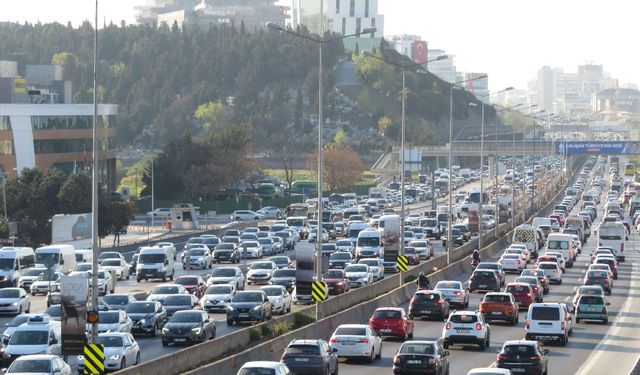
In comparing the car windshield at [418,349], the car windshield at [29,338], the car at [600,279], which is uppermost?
the car windshield at [418,349]

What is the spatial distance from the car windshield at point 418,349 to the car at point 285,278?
25.9 m

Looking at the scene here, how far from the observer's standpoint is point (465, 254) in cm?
8475

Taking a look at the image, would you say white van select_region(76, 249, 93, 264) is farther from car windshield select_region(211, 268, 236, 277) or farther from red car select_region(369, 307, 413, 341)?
red car select_region(369, 307, 413, 341)

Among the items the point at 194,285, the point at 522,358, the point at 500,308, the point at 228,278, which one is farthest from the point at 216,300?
the point at 522,358

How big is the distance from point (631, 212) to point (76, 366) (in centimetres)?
10466

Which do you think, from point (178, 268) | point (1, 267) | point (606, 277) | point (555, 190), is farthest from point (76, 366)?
point (555, 190)

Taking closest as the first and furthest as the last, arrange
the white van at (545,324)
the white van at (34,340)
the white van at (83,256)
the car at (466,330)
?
the white van at (34,340) → the car at (466,330) → the white van at (545,324) → the white van at (83,256)

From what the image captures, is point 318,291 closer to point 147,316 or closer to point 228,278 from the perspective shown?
point 147,316

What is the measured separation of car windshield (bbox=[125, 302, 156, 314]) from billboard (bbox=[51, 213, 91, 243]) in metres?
35.8

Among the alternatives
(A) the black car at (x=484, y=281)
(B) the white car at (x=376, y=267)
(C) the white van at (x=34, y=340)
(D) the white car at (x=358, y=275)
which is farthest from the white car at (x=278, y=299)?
(B) the white car at (x=376, y=267)

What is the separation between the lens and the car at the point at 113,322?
42469 mm

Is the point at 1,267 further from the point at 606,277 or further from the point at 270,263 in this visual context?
the point at 606,277

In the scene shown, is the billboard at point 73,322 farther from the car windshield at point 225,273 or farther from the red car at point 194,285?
the car windshield at point 225,273

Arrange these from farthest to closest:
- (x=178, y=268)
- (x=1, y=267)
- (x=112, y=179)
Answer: (x=112, y=179), (x=178, y=268), (x=1, y=267)
